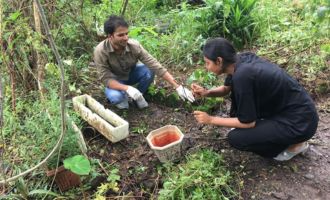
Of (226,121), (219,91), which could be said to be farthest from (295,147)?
(219,91)

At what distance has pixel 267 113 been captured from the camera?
299cm

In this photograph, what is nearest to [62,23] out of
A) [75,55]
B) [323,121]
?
[75,55]

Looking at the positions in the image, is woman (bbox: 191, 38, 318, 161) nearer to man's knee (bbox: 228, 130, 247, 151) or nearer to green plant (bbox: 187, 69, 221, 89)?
man's knee (bbox: 228, 130, 247, 151)

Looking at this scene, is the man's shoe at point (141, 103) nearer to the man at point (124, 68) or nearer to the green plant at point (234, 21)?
the man at point (124, 68)

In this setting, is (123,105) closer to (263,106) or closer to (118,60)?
(118,60)

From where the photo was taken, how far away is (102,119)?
11.6 feet

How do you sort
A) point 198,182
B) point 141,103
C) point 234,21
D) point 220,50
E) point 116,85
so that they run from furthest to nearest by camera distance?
point 234,21
point 141,103
point 116,85
point 198,182
point 220,50

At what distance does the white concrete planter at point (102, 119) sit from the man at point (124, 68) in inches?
9.6

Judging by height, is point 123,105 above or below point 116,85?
below

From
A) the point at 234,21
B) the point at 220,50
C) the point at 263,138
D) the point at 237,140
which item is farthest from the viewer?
the point at 234,21

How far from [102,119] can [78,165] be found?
813mm

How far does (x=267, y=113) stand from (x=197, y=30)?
244 cm

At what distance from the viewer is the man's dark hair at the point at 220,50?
2664mm

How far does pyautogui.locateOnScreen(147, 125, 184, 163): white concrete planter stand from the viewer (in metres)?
3.03
